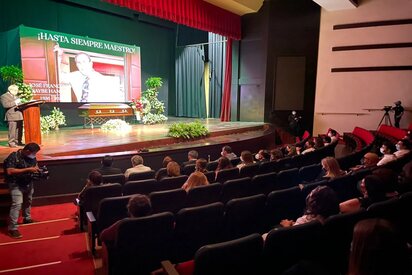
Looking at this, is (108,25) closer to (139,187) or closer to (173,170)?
(173,170)

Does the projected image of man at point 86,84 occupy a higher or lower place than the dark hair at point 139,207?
higher

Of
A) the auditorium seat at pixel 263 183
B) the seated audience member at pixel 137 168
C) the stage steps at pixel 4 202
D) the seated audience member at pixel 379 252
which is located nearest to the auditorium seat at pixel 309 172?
the auditorium seat at pixel 263 183

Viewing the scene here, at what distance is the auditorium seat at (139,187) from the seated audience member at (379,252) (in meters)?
2.70

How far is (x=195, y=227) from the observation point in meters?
2.45

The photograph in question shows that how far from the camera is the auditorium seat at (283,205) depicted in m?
2.88

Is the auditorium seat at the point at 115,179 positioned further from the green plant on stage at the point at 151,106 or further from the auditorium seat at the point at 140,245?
the green plant on stage at the point at 151,106

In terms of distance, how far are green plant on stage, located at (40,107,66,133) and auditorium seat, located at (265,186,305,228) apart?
7.89 meters

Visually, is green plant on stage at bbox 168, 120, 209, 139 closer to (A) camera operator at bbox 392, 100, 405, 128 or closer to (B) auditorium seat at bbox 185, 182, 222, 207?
(B) auditorium seat at bbox 185, 182, 222, 207

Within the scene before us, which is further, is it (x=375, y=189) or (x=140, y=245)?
(x=375, y=189)

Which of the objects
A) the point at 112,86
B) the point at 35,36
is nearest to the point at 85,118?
the point at 112,86

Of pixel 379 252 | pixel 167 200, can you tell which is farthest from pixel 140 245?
pixel 379 252

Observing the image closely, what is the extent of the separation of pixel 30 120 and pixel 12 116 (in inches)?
13.7

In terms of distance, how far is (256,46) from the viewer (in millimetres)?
11352

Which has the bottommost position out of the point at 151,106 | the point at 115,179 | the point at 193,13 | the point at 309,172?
the point at 115,179
